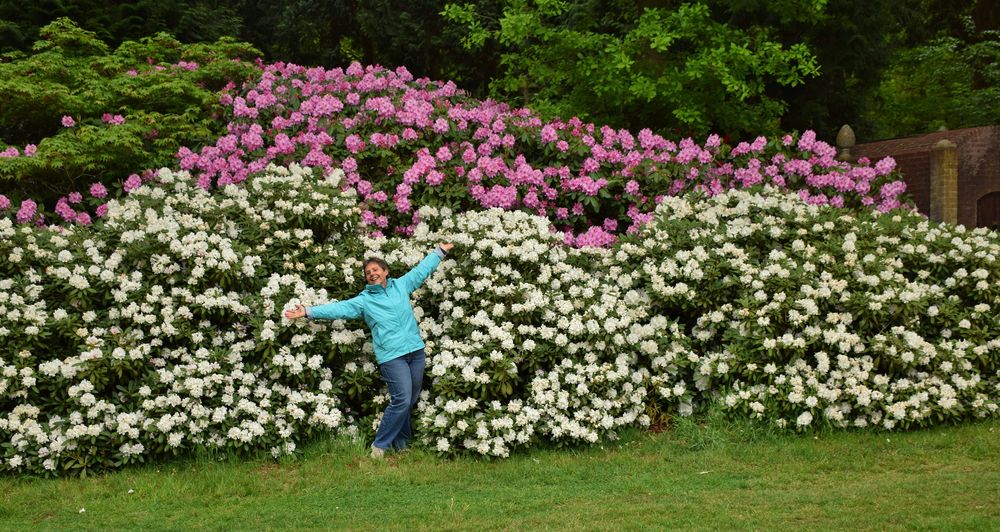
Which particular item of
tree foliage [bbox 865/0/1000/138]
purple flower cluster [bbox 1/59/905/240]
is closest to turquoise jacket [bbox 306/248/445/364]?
purple flower cluster [bbox 1/59/905/240]

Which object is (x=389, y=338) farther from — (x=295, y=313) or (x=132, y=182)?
(x=132, y=182)


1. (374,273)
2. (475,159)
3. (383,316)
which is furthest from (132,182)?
(383,316)

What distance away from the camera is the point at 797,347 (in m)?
6.12

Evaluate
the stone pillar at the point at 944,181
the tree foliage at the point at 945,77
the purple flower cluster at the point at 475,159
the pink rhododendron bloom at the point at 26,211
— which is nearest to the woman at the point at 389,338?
the purple flower cluster at the point at 475,159

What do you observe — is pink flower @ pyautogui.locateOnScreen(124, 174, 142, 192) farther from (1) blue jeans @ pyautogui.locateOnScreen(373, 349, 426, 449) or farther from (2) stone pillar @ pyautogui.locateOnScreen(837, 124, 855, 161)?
(2) stone pillar @ pyautogui.locateOnScreen(837, 124, 855, 161)

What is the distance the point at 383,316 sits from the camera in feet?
19.1

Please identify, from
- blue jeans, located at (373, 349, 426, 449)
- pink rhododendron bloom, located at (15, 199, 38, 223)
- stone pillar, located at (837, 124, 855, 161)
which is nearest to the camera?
blue jeans, located at (373, 349, 426, 449)

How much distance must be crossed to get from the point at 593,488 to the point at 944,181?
9760mm

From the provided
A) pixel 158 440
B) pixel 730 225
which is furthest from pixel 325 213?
pixel 730 225

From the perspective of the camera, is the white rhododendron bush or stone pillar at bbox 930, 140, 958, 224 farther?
stone pillar at bbox 930, 140, 958, 224

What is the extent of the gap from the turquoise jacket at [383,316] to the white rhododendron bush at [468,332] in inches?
10.4

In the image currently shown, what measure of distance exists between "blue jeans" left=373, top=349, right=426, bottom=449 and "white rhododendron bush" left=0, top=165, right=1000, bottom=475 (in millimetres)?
149

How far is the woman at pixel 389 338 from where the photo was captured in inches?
228

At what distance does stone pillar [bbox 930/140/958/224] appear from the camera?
12.5 meters
